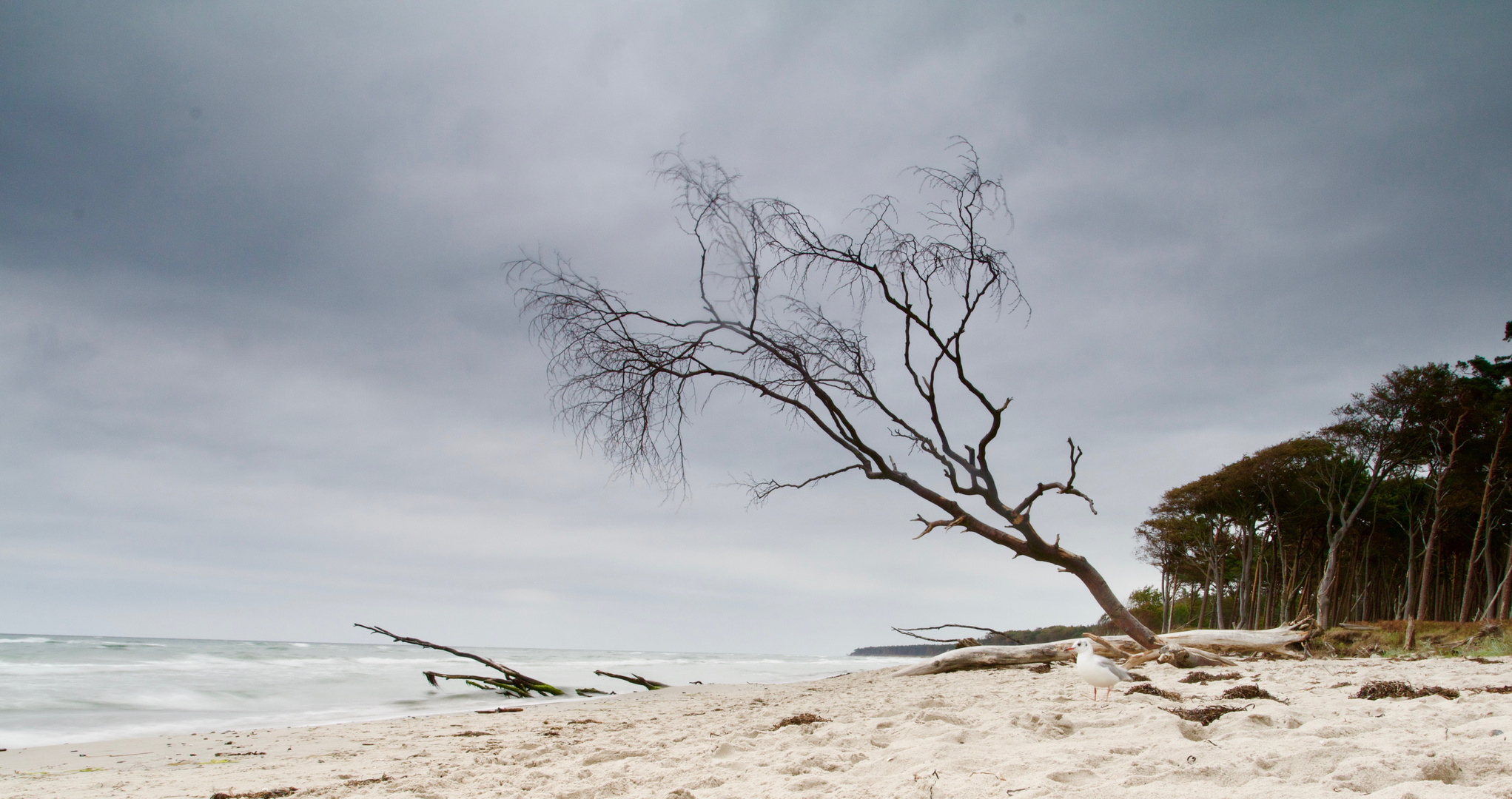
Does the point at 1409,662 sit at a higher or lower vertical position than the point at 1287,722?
lower

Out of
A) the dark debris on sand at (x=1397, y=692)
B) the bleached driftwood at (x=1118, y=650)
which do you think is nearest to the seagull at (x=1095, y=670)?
the dark debris on sand at (x=1397, y=692)

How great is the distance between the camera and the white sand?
298 cm

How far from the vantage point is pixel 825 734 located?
4.44 meters

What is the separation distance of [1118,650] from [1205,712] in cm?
668

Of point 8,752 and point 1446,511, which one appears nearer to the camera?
point 8,752

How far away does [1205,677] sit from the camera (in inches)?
253

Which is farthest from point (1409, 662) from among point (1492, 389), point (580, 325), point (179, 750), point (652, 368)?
point (1492, 389)

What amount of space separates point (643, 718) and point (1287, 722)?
16.0ft

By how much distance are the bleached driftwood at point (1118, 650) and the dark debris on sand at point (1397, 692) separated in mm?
4445

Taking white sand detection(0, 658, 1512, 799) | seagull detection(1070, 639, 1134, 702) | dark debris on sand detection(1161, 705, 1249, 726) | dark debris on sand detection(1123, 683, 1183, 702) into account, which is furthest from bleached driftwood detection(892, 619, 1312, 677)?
dark debris on sand detection(1161, 705, 1249, 726)

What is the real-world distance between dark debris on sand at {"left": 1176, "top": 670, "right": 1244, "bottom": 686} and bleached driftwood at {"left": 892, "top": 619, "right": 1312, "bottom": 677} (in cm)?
260

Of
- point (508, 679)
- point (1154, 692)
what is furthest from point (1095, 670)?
point (508, 679)

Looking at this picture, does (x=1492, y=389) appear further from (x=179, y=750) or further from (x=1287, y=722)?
(x=179, y=750)

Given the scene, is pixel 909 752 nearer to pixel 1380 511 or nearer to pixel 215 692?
pixel 215 692
